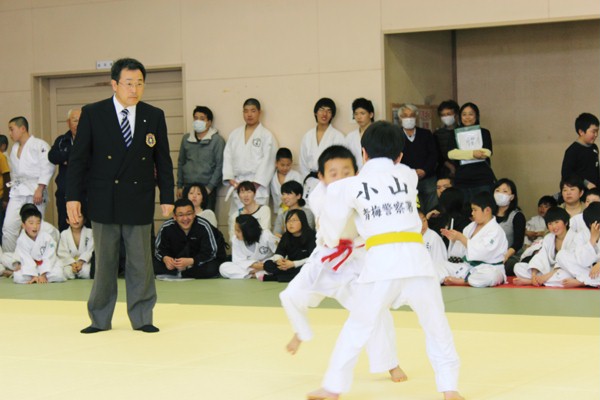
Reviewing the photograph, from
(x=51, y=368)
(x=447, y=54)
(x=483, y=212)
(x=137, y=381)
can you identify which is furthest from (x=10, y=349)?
(x=447, y=54)

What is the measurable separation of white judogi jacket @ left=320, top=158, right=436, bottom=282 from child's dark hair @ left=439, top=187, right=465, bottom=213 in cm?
551

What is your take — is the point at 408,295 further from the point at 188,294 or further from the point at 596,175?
the point at 596,175

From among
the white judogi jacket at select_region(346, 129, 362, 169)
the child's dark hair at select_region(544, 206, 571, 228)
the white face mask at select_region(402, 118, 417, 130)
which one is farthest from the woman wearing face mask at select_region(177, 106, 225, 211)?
the child's dark hair at select_region(544, 206, 571, 228)

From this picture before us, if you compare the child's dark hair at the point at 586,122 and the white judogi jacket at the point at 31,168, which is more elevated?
the child's dark hair at the point at 586,122

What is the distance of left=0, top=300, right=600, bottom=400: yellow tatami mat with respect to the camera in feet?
13.5

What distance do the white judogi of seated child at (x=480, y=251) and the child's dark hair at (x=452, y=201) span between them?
80cm

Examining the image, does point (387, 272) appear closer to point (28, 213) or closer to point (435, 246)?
A: point (435, 246)

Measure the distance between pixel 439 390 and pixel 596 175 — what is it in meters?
6.40

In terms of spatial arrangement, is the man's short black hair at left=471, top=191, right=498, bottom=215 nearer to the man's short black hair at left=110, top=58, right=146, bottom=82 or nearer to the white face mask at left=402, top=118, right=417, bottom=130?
the white face mask at left=402, top=118, right=417, bottom=130

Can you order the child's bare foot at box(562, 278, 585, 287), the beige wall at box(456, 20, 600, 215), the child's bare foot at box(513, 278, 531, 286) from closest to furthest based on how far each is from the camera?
1. the child's bare foot at box(562, 278, 585, 287)
2. the child's bare foot at box(513, 278, 531, 286)
3. the beige wall at box(456, 20, 600, 215)

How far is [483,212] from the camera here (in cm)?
840

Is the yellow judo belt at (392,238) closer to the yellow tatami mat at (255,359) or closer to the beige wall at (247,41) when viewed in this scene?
the yellow tatami mat at (255,359)

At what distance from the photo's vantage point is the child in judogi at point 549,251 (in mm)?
8219

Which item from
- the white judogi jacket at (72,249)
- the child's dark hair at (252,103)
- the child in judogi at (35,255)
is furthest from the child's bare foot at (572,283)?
the child in judogi at (35,255)
